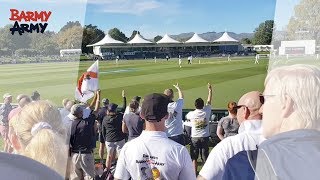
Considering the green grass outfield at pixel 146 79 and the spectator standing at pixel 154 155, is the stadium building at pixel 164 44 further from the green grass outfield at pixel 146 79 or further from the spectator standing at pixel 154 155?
the green grass outfield at pixel 146 79

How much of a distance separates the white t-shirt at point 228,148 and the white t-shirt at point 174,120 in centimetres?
184

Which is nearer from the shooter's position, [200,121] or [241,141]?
[241,141]

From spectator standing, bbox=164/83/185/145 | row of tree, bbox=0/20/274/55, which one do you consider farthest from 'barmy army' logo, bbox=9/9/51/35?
spectator standing, bbox=164/83/185/145

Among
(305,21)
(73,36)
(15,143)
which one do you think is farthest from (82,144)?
(305,21)

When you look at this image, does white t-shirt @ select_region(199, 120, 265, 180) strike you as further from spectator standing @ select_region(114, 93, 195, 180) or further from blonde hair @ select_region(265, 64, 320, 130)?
blonde hair @ select_region(265, 64, 320, 130)

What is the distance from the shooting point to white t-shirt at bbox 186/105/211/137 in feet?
10.8

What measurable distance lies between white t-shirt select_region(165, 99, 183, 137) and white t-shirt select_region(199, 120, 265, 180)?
1842 mm

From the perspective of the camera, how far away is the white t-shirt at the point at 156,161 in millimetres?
1533

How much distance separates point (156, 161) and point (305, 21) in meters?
0.65

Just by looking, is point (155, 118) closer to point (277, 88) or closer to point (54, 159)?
point (54, 159)

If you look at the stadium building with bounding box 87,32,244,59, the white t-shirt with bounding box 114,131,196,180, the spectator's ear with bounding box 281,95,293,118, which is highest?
the spectator's ear with bounding box 281,95,293,118

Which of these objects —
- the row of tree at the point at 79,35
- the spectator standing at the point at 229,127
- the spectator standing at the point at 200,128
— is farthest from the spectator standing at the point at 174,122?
the row of tree at the point at 79,35

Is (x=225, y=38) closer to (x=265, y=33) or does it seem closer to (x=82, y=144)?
(x=265, y=33)

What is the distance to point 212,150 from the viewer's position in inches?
49.9
